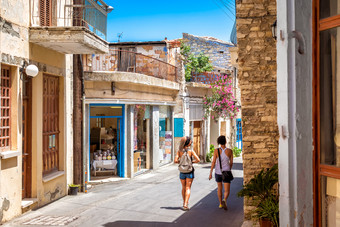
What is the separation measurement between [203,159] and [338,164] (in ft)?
67.1

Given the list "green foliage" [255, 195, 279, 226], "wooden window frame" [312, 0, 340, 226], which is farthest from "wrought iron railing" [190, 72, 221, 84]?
"wooden window frame" [312, 0, 340, 226]

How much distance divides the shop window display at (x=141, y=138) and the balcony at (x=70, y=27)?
538 centimetres

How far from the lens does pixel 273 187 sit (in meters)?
7.77

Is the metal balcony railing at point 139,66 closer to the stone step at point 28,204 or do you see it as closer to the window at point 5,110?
the stone step at point 28,204

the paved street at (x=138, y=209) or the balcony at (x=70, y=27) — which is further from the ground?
the balcony at (x=70, y=27)

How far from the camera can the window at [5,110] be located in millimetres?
8820

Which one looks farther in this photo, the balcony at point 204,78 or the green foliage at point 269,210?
the balcony at point 204,78

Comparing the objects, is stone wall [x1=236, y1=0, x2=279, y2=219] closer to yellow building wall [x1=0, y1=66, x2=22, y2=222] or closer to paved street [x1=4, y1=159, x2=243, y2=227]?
paved street [x1=4, y1=159, x2=243, y2=227]

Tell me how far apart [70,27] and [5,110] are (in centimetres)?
241

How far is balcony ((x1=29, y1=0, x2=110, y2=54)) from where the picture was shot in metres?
9.80

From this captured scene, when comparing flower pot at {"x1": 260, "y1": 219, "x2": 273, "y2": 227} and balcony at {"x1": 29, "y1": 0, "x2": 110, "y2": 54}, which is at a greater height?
balcony at {"x1": 29, "y1": 0, "x2": 110, "y2": 54}

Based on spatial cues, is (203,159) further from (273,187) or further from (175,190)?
(273,187)

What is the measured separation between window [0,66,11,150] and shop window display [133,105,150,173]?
26.4 ft

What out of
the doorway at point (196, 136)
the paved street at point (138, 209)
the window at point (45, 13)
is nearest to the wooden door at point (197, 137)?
the doorway at point (196, 136)
